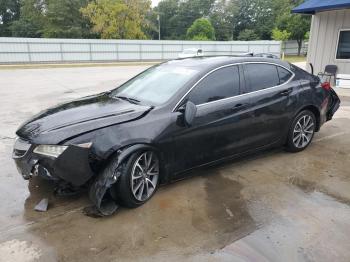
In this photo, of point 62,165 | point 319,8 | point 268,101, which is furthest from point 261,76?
point 319,8

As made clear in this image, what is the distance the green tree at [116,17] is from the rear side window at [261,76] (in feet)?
123

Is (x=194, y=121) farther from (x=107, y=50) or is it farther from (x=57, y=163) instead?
(x=107, y=50)

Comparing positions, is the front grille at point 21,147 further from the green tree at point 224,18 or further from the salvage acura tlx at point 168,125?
the green tree at point 224,18

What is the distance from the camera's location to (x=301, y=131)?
5.26 metres

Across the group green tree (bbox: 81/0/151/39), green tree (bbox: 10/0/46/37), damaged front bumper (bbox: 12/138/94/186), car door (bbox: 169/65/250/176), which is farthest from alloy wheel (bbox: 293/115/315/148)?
green tree (bbox: 10/0/46/37)

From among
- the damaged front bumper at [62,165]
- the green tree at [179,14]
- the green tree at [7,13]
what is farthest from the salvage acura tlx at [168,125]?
the green tree at [7,13]

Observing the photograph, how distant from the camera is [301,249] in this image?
A: 297 cm

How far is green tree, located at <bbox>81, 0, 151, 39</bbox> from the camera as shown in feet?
130

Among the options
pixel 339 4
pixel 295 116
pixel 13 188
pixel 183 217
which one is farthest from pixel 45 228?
pixel 339 4

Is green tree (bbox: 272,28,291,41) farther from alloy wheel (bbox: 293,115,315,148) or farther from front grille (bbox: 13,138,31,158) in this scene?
front grille (bbox: 13,138,31,158)

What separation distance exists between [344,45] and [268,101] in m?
9.07

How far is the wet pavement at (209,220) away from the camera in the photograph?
2949mm

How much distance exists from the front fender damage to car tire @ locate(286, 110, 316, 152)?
2644 mm

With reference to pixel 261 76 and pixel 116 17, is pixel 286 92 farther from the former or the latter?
pixel 116 17
